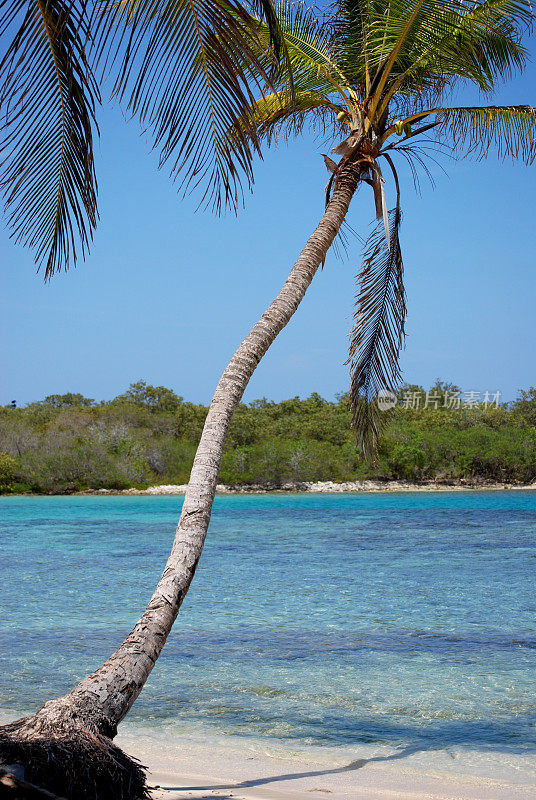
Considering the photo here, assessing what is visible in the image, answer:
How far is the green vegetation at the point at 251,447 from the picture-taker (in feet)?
135

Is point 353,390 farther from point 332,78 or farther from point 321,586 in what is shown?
point 321,586

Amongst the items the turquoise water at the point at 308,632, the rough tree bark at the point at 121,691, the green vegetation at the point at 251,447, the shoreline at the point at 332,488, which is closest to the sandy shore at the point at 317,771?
the turquoise water at the point at 308,632

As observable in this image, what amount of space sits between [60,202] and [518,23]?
4770 mm

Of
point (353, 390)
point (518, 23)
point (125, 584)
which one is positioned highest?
point (518, 23)

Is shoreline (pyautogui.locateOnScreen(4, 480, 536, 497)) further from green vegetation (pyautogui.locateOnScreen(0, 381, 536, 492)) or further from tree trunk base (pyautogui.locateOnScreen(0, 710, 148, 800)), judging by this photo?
tree trunk base (pyautogui.locateOnScreen(0, 710, 148, 800))

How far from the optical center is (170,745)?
14.7ft

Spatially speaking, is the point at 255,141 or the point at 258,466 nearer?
the point at 255,141

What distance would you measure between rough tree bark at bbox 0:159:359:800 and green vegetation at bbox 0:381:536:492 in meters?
36.1

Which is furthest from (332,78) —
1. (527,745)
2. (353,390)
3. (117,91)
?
(527,745)

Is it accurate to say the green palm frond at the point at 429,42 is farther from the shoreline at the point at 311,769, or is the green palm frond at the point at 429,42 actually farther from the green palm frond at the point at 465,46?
the shoreline at the point at 311,769

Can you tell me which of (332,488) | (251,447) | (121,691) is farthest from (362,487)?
(121,691)

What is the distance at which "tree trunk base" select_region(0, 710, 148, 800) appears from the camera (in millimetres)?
2217

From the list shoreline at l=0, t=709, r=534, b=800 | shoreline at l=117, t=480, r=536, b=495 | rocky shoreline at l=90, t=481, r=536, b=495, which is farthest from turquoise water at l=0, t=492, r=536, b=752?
rocky shoreline at l=90, t=481, r=536, b=495

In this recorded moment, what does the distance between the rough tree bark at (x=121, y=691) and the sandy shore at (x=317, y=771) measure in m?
Answer: 0.83
